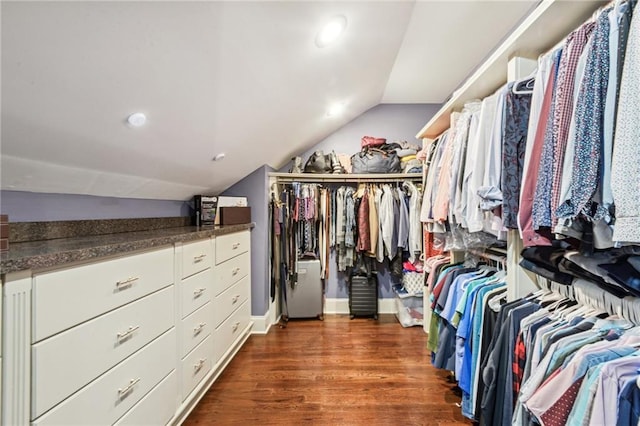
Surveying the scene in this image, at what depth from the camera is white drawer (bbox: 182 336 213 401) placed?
1.58 meters

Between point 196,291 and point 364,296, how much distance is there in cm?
189

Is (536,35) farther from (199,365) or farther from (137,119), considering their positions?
(199,365)

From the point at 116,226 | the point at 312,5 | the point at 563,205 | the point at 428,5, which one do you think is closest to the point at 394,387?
the point at 563,205

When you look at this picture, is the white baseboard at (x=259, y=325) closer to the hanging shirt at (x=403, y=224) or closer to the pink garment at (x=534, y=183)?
the hanging shirt at (x=403, y=224)

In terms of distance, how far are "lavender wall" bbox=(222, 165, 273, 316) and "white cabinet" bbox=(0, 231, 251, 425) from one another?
0.79 meters

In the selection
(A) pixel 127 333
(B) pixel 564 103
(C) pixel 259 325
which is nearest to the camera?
(B) pixel 564 103

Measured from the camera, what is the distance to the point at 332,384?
76.5 inches

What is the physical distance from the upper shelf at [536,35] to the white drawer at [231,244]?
1.84m

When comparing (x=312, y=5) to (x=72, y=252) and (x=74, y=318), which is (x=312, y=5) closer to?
(x=72, y=252)

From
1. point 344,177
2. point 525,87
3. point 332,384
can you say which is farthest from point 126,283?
point 344,177

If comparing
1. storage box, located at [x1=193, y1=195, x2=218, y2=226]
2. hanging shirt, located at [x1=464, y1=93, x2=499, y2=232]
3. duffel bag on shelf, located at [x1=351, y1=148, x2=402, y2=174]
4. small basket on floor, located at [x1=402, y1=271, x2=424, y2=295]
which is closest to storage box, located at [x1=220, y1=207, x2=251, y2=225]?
storage box, located at [x1=193, y1=195, x2=218, y2=226]

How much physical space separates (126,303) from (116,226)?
2.61 feet

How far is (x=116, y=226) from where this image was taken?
5.69 ft

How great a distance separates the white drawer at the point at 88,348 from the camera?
82cm
